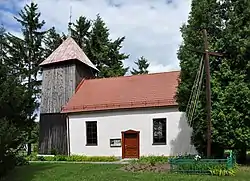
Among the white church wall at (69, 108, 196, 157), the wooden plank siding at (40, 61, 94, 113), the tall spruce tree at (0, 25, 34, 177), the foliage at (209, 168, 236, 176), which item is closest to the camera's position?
the tall spruce tree at (0, 25, 34, 177)

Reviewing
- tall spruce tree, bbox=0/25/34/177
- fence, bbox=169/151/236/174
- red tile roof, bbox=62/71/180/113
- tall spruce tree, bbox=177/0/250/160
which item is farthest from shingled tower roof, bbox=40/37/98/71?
fence, bbox=169/151/236/174

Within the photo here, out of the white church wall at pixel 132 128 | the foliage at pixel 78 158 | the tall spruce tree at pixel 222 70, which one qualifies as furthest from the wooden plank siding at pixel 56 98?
the tall spruce tree at pixel 222 70

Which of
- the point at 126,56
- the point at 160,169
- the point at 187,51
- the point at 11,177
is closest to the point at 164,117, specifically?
the point at 187,51

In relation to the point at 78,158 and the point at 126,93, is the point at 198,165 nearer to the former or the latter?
the point at 78,158

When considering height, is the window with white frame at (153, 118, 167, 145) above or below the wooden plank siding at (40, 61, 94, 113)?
below

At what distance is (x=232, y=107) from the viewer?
52.9 feet

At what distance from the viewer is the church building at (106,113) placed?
76.5 feet

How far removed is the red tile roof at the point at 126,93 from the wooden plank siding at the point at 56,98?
92 cm

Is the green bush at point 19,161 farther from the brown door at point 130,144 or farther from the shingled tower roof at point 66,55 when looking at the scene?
the shingled tower roof at point 66,55

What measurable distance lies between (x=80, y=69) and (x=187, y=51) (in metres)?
13.4

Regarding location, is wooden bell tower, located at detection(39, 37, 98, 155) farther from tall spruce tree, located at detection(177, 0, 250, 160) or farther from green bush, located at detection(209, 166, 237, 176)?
green bush, located at detection(209, 166, 237, 176)

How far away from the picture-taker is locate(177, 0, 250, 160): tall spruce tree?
1608 centimetres

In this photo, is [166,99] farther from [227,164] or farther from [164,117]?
[227,164]

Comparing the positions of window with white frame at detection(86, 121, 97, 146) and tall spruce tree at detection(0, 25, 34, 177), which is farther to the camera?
window with white frame at detection(86, 121, 97, 146)
